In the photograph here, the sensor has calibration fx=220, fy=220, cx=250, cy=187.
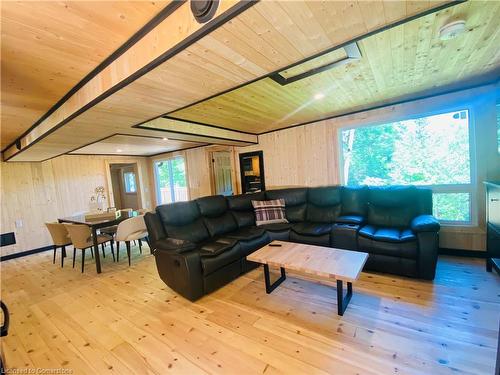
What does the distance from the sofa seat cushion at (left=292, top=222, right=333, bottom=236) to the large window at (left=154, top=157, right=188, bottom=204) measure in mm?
4112

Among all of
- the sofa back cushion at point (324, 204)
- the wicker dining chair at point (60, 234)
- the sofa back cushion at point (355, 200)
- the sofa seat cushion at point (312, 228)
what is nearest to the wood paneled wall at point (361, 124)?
the sofa back cushion at point (324, 204)

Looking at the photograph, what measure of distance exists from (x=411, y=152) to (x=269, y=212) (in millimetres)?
2504

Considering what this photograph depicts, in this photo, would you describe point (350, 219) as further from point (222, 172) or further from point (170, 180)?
point (170, 180)

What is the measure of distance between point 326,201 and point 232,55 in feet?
10.2

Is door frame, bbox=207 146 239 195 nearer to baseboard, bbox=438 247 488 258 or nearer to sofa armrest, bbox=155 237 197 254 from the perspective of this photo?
sofa armrest, bbox=155 237 197 254

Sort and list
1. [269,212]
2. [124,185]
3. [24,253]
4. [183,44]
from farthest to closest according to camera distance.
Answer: [124,185], [24,253], [269,212], [183,44]

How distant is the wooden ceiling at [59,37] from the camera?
1.19 m

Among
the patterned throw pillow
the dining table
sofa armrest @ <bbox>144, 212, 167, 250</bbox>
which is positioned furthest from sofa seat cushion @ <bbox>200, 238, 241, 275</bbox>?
the dining table

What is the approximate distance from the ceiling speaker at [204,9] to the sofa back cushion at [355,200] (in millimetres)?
3375

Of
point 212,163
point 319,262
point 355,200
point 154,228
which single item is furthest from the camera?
point 212,163

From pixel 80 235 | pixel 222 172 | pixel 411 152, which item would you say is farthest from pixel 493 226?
pixel 80 235

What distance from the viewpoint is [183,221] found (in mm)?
3352

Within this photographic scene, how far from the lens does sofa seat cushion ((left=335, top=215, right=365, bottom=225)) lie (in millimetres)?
3281

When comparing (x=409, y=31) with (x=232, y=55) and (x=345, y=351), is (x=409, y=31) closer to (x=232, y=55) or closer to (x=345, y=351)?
(x=232, y=55)
